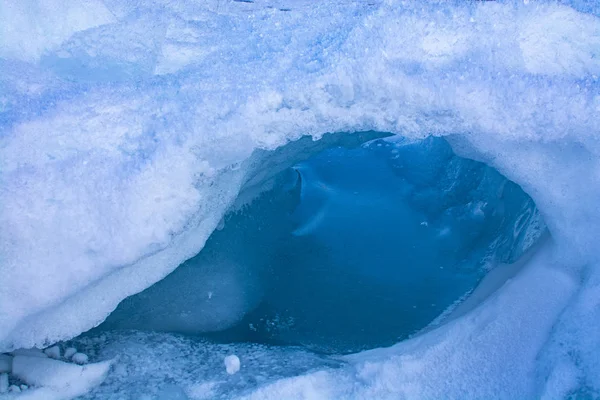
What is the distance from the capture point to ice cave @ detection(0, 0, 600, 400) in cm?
128

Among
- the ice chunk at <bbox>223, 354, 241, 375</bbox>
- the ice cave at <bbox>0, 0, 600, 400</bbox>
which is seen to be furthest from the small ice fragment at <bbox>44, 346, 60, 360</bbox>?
the ice chunk at <bbox>223, 354, 241, 375</bbox>

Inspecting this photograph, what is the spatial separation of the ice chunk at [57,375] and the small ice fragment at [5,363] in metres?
0.02

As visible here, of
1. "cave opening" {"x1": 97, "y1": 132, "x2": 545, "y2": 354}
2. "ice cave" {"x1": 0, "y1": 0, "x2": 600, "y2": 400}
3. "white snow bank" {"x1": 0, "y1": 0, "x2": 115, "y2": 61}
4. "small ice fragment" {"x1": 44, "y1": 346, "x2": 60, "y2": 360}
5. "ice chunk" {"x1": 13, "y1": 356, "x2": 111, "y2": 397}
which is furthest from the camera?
"cave opening" {"x1": 97, "y1": 132, "x2": 545, "y2": 354}

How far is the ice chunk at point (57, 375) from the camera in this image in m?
1.39

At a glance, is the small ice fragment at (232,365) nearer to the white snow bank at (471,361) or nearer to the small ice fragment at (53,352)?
the white snow bank at (471,361)

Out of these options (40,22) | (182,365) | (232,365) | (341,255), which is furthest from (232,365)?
(40,22)

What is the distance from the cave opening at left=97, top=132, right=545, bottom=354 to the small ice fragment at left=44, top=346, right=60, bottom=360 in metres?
0.25

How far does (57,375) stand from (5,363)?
0.54 feet

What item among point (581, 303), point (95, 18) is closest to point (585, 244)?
point (581, 303)

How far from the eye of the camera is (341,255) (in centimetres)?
213

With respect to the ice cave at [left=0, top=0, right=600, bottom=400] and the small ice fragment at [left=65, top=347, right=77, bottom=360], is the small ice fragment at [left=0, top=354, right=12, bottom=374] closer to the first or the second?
the ice cave at [left=0, top=0, right=600, bottom=400]

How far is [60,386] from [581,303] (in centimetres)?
130

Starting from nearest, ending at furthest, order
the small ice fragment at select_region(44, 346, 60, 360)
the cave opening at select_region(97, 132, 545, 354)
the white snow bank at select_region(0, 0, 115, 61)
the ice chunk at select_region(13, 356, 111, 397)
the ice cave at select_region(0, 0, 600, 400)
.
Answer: the ice cave at select_region(0, 0, 600, 400) → the ice chunk at select_region(13, 356, 111, 397) → the small ice fragment at select_region(44, 346, 60, 360) → the white snow bank at select_region(0, 0, 115, 61) → the cave opening at select_region(97, 132, 545, 354)

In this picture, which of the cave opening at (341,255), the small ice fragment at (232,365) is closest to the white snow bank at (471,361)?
the small ice fragment at (232,365)
